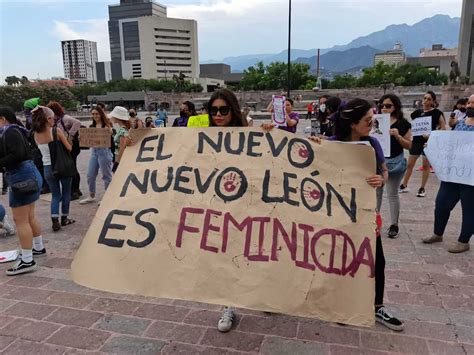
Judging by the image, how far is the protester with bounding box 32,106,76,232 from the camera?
4.92 meters

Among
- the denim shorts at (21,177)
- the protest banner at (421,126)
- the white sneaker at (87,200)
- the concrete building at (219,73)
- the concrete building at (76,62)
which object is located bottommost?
the white sneaker at (87,200)

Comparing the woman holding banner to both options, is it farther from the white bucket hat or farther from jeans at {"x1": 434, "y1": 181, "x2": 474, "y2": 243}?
the white bucket hat

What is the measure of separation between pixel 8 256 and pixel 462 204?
16.6 feet

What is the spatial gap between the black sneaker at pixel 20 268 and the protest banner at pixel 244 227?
206 centimetres

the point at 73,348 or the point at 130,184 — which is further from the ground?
the point at 130,184

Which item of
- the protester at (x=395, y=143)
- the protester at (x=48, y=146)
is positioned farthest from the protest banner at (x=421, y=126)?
the protester at (x=48, y=146)

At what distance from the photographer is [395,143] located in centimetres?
450

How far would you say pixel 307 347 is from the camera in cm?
260

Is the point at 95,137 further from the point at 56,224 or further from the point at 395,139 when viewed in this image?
the point at 395,139

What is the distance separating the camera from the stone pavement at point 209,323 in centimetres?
263

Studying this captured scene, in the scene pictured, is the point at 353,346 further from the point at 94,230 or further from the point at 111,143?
the point at 111,143

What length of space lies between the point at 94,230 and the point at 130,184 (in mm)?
360

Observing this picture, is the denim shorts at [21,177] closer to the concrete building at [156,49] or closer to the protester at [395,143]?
the protester at [395,143]

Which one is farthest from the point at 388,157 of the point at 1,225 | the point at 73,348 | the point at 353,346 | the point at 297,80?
the point at 297,80
